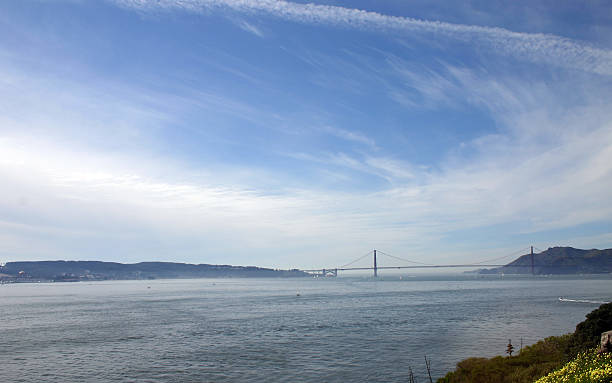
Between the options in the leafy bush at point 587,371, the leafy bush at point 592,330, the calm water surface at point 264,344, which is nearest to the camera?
the leafy bush at point 587,371

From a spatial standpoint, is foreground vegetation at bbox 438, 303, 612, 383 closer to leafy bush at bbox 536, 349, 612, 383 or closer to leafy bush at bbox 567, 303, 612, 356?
leafy bush at bbox 567, 303, 612, 356

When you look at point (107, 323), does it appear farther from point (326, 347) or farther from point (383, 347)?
point (383, 347)

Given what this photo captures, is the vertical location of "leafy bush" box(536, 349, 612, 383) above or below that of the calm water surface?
above

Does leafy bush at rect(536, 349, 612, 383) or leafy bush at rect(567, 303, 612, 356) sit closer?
leafy bush at rect(536, 349, 612, 383)

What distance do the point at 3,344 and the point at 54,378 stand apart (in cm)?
1737

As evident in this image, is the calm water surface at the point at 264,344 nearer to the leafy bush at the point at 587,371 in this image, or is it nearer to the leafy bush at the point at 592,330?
the leafy bush at the point at 592,330

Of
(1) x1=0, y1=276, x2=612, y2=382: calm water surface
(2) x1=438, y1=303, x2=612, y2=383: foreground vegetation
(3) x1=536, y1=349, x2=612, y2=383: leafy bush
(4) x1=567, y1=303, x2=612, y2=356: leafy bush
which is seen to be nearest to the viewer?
(3) x1=536, y1=349, x2=612, y2=383: leafy bush

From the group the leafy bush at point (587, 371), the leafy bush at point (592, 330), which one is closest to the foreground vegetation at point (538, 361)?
the leafy bush at point (592, 330)

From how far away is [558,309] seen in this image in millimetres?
57062

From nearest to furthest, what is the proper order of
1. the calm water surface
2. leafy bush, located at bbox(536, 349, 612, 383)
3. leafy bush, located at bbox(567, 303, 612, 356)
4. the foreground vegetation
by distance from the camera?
leafy bush, located at bbox(536, 349, 612, 383) < the foreground vegetation < leafy bush, located at bbox(567, 303, 612, 356) < the calm water surface

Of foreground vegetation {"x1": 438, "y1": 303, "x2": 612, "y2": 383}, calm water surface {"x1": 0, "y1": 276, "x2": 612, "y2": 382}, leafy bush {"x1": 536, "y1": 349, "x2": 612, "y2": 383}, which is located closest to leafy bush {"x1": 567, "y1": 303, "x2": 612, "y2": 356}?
foreground vegetation {"x1": 438, "y1": 303, "x2": 612, "y2": 383}

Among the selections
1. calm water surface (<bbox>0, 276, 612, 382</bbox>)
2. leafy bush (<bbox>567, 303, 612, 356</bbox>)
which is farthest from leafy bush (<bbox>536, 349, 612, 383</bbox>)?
calm water surface (<bbox>0, 276, 612, 382</bbox>)

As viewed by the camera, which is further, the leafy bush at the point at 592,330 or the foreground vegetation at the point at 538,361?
the leafy bush at the point at 592,330

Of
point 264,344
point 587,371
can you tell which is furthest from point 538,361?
point 264,344
